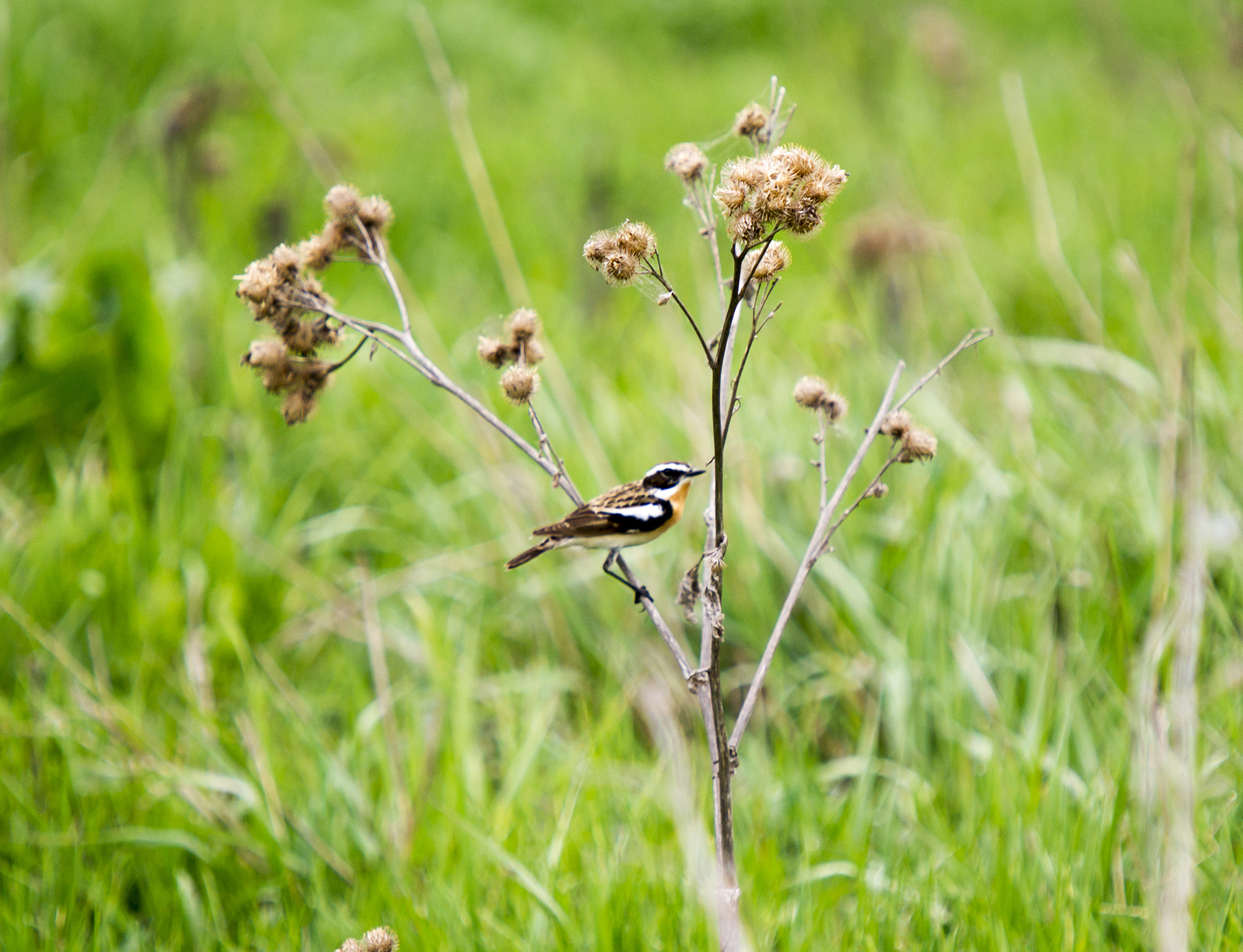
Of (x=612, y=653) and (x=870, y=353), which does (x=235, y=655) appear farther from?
(x=870, y=353)

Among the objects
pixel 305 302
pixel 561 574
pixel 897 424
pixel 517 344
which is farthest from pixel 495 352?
pixel 561 574

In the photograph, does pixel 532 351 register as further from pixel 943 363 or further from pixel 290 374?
pixel 943 363

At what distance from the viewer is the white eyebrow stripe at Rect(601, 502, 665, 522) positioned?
1.62 metres

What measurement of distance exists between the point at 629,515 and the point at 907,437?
0.46 m

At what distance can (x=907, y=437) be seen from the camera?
154cm

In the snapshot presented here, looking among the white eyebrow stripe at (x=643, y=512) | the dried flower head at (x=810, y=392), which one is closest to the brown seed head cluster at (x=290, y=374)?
the white eyebrow stripe at (x=643, y=512)

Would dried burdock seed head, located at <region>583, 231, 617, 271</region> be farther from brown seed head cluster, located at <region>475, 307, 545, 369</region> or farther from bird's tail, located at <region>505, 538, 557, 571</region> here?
bird's tail, located at <region>505, 538, 557, 571</region>

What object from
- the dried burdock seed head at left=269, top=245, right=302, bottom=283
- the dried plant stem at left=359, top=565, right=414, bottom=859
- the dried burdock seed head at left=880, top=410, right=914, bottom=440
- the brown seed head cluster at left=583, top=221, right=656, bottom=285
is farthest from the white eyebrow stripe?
the dried plant stem at left=359, top=565, right=414, bottom=859

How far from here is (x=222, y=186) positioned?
644 cm

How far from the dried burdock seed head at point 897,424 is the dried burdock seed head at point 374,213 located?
0.88m

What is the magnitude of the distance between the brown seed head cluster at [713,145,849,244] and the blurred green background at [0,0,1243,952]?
691 mm

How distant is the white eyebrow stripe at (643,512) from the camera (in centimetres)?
162

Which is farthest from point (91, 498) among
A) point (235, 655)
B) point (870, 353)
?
point (870, 353)

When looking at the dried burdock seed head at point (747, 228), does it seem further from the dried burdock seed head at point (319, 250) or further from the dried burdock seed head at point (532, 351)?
the dried burdock seed head at point (319, 250)
